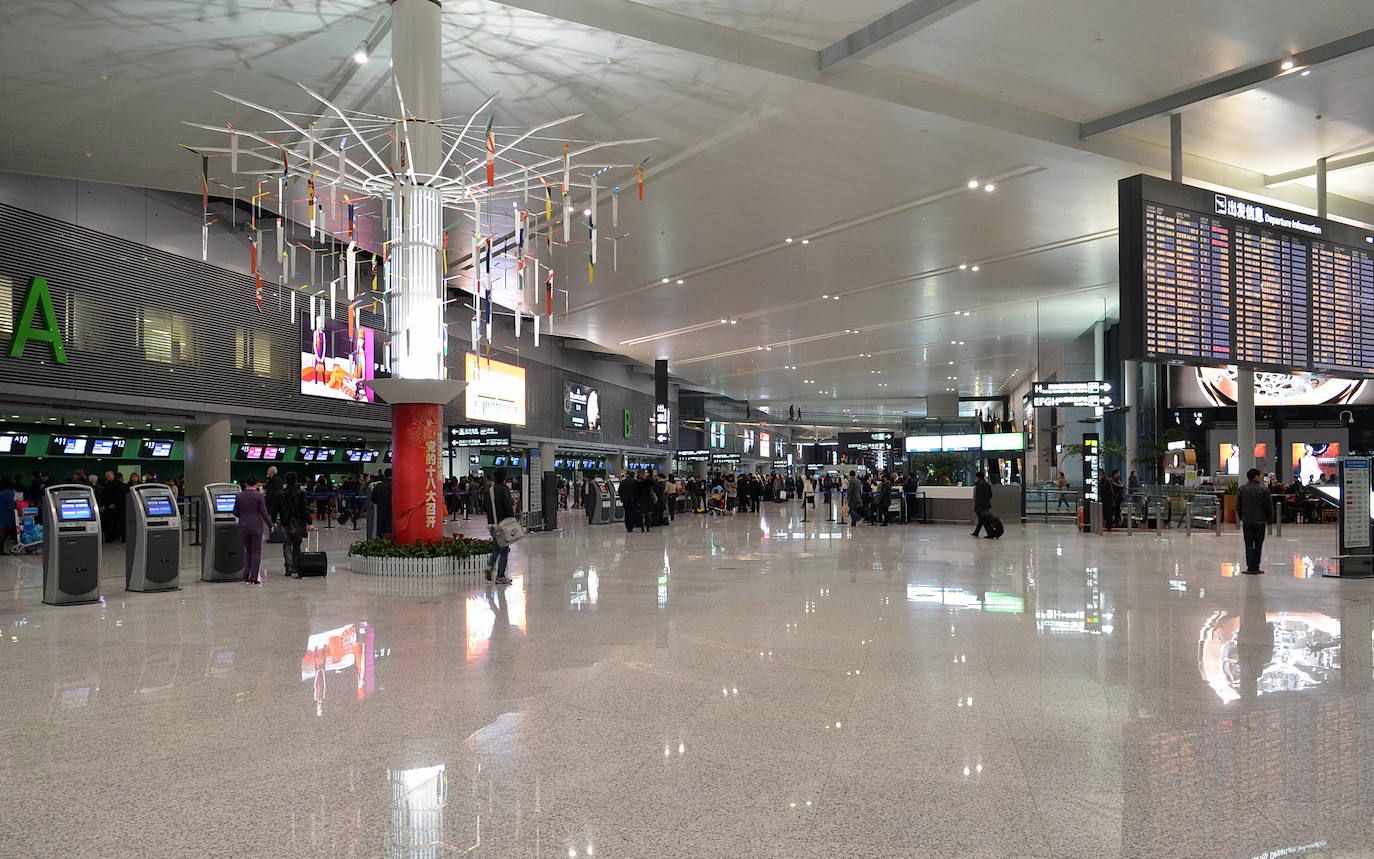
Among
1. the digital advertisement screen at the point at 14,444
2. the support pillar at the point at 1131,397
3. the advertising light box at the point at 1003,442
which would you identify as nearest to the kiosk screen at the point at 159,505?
the digital advertisement screen at the point at 14,444

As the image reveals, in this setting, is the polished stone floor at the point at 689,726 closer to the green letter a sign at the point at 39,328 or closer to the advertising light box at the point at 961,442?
the green letter a sign at the point at 39,328

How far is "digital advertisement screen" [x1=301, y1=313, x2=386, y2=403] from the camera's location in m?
21.5

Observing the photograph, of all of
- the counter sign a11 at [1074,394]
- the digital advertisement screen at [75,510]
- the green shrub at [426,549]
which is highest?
the counter sign a11 at [1074,394]

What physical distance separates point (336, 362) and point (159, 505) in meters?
12.5

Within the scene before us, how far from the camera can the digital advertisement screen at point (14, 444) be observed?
1858 cm

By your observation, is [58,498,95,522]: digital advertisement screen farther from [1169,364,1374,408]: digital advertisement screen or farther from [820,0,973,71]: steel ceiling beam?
[1169,364,1374,408]: digital advertisement screen

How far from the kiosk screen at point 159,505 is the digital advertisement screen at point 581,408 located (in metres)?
25.8

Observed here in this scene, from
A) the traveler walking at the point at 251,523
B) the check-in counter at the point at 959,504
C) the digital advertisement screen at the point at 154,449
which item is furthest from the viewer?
the check-in counter at the point at 959,504

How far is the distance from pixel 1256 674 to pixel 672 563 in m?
9.01

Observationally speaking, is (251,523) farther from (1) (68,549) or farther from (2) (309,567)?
(1) (68,549)

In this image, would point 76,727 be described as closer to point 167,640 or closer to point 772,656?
point 167,640

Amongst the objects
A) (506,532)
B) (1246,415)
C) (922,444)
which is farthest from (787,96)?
(922,444)

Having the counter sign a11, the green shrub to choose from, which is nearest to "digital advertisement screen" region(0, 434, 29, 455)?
the green shrub

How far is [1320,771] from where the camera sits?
13.6 ft
